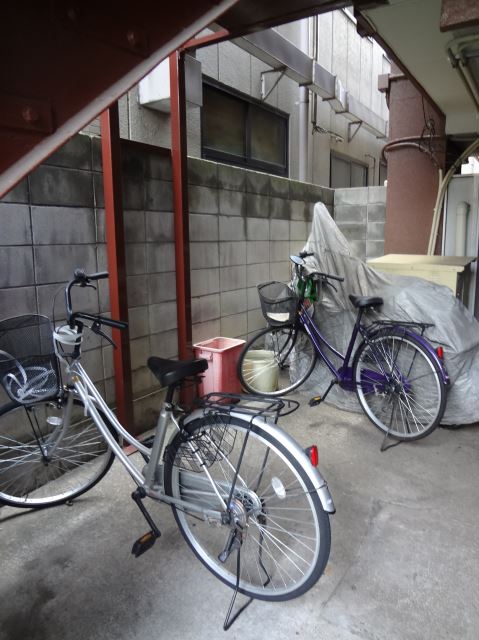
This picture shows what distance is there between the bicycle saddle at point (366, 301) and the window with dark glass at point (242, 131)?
9.74 ft

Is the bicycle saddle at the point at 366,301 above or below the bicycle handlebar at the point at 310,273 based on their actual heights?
below

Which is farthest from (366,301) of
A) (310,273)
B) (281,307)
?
(281,307)

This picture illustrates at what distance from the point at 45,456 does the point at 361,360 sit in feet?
8.36

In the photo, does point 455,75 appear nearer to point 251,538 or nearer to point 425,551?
point 425,551

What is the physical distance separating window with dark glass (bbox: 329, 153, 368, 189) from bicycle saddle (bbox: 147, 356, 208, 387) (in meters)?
7.77

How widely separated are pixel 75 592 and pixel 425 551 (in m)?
1.76

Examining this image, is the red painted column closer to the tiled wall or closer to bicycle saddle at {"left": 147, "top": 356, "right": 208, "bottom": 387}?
the tiled wall

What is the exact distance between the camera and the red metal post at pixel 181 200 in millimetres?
3680

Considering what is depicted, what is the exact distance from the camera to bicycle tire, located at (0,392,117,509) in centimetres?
278

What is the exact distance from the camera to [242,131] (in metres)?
6.55

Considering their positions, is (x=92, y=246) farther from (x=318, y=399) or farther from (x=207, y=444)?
(x=318, y=399)

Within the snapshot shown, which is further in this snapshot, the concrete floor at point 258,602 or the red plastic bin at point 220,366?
the red plastic bin at point 220,366

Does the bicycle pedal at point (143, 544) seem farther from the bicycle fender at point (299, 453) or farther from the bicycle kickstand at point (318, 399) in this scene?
the bicycle kickstand at point (318, 399)

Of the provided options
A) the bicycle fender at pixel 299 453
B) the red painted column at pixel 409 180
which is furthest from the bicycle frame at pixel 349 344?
the red painted column at pixel 409 180
